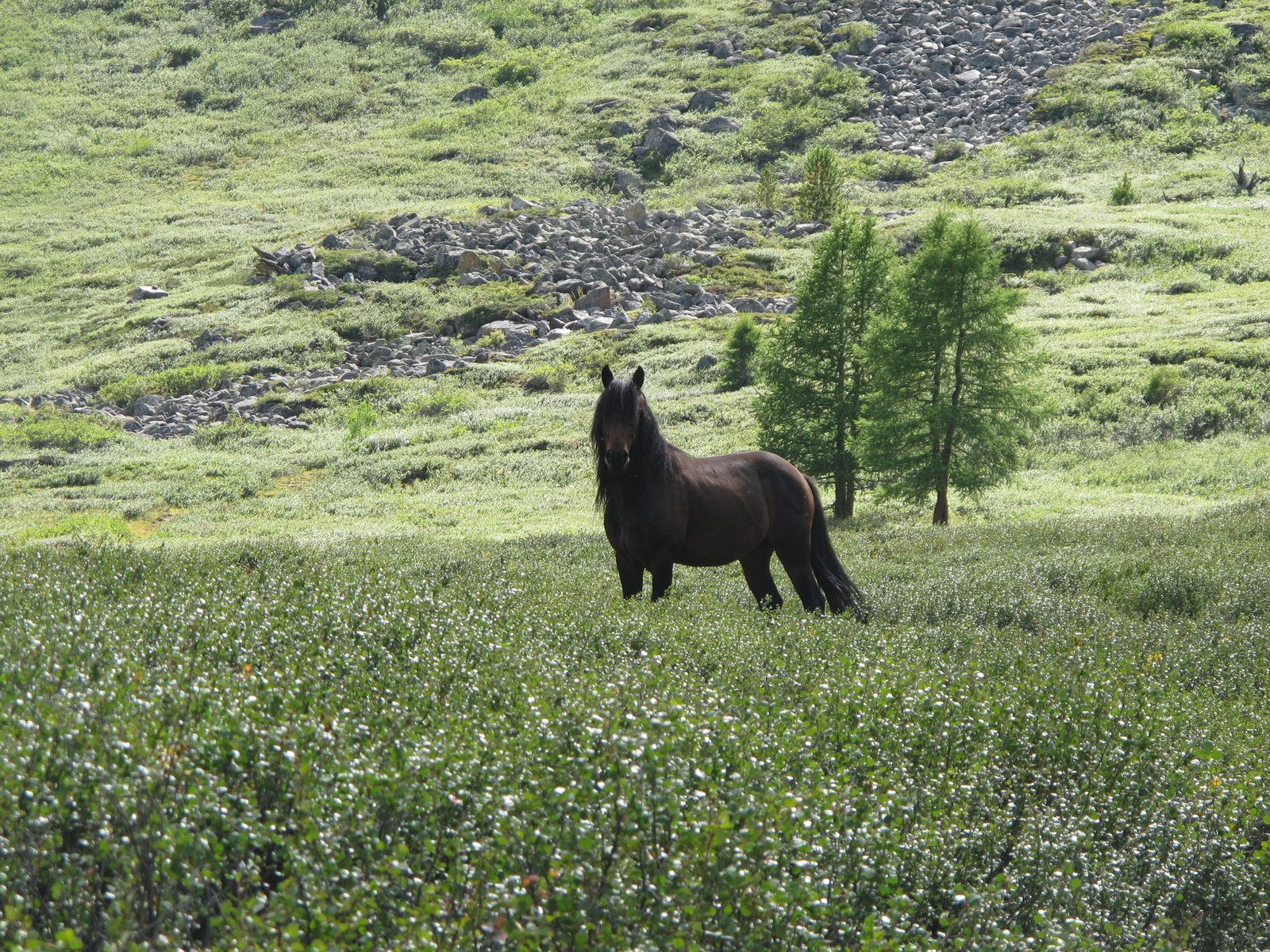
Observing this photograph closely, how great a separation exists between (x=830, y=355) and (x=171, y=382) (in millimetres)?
39380

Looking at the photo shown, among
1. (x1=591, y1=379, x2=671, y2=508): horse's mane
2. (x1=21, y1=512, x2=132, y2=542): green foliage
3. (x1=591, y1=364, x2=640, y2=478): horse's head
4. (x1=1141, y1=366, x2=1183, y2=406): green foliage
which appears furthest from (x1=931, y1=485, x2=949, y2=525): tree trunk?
(x1=21, y1=512, x2=132, y2=542): green foliage

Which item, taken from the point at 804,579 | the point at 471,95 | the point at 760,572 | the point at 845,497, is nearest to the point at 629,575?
the point at 760,572

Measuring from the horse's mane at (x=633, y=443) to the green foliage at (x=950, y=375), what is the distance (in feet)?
55.0

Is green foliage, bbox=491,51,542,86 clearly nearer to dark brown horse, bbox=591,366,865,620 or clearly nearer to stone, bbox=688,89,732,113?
stone, bbox=688,89,732,113

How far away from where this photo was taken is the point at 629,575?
429 inches

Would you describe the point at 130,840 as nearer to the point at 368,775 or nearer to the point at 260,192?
the point at 368,775

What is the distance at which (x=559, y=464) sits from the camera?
37906 millimetres

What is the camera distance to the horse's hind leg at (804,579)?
1168 centimetres

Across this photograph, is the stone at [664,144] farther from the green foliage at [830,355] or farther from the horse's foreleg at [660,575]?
the horse's foreleg at [660,575]

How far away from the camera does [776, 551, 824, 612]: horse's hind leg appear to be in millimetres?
11680

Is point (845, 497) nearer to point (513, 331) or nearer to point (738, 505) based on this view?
point (738, 505)

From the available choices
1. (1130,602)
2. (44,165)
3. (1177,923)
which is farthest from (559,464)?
(44,165)

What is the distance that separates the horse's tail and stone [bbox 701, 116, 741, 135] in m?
104

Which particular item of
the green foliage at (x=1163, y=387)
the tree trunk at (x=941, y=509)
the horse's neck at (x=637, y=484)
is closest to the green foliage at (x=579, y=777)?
the horse's neck at (x=637, y=484)
